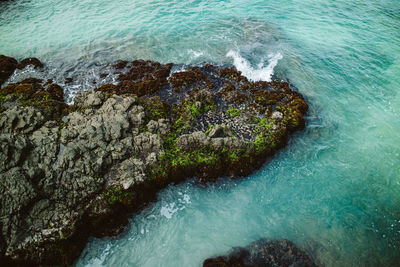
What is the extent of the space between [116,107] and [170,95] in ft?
13.0

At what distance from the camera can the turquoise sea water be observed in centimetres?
952

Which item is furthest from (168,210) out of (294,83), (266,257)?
(294,83)

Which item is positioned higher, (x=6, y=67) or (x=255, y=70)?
(x=6, y=67)

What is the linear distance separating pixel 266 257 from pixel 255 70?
13.3 meters

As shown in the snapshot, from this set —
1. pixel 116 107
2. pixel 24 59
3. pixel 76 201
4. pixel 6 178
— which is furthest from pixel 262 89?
pixel 24 59

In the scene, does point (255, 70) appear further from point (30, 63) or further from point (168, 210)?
point (30, 63)

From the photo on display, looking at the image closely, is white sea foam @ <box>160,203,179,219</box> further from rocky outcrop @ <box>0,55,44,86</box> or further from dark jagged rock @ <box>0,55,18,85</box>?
rocky outcrop @ <box>0,55,44,86</box>

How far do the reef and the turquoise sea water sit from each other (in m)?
0.96

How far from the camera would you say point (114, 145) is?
10.5 meters

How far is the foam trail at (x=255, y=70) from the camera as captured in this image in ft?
54.6

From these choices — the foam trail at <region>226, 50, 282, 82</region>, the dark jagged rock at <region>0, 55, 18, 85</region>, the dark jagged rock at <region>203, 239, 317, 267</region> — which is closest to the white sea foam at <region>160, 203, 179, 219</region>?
the dark jagged rock at <region>203, 239, 317, 267</region>

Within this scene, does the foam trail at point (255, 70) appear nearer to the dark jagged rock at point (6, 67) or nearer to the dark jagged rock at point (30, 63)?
the dark jagged rock at point (30, 63)

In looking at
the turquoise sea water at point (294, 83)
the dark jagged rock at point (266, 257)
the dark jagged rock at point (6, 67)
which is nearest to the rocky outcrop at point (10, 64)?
the dark jagged rock at point (6, 67)

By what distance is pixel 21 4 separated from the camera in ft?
77.5
